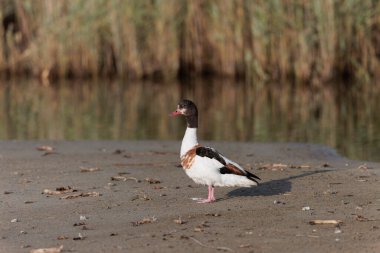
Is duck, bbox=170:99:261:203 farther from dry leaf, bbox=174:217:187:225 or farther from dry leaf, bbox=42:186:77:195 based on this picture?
dry leaf, bbox=42:186:77:195

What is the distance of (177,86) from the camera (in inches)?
782

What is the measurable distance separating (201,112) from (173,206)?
8.77 meters

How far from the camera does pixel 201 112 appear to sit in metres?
15.9

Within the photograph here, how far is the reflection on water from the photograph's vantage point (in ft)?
42.0

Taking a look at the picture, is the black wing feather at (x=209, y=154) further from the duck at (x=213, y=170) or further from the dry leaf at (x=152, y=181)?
the dry leaf at (x=152, y=181)

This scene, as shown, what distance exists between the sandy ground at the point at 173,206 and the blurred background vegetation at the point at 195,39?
8403 mm

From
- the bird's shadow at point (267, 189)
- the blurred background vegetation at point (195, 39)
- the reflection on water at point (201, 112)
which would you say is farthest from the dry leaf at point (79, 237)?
the blurred background vegetation at point (195, 39)

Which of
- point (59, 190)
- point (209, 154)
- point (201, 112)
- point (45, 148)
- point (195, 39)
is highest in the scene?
point (195, 39)

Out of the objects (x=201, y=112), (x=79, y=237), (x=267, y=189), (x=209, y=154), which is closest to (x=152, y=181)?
(x=267, y=189)

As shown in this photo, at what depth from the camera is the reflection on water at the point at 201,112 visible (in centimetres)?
1280

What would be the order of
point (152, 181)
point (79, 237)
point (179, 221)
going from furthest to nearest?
1. point (152, 181)
2. point (179, 221)
3. point (79, 237)

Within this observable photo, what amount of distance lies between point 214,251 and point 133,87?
14.1 metres

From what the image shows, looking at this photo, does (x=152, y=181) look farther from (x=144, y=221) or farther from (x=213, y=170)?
(x=144, y=221)

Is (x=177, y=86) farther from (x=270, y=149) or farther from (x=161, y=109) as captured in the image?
(x=270, y=149)
